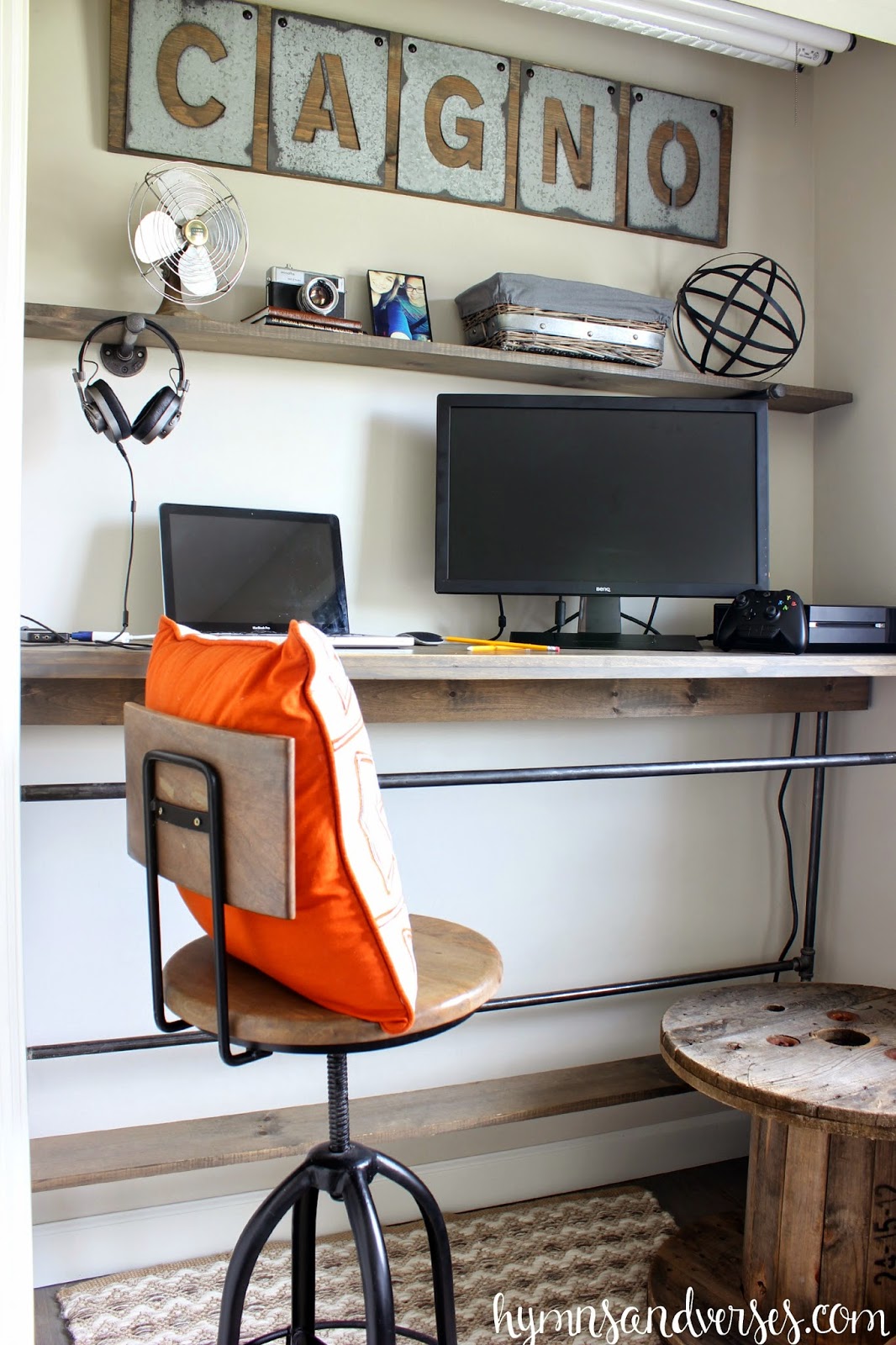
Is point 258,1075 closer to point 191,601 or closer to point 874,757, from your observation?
point 191,601

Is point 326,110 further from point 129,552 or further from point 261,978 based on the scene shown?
point 261,978

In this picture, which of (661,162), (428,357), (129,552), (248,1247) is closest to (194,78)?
(428,357)

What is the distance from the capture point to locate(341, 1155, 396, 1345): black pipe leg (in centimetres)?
113

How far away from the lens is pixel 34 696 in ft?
5.89

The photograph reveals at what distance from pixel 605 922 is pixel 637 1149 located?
0.52 m

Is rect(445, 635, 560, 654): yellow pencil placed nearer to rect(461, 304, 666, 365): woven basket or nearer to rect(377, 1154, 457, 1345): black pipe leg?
rect(461, 304, 666, 365): woven basket

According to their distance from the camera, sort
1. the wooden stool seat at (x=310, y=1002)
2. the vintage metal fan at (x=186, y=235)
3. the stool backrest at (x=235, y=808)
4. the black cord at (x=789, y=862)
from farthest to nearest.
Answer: the black cord at (x=789, y=862) → the vintage metal fan at (x=186, y=235) → the wooden stool seat at (x=310, y=1002) → the stool backrest at (x=235, y=808)

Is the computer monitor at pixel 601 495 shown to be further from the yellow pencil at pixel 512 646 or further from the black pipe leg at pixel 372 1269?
the black pipe leg at pixel 372 1269

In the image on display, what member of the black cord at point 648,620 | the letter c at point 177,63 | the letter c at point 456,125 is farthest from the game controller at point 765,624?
the letter c at point 177,63

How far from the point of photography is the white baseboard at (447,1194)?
196cm

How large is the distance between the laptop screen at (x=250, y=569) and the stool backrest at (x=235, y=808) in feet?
2.27

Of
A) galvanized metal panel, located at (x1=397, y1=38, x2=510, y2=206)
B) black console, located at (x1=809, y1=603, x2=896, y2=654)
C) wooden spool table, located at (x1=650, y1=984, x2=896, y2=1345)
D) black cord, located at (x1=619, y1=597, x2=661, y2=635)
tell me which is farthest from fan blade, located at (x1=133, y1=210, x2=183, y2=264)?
wooden spool table, located at (x1=650, y1=984, x2=896, y2=1345)

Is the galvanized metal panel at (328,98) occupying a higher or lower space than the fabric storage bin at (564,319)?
higher

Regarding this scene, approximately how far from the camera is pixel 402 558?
2150 mm
